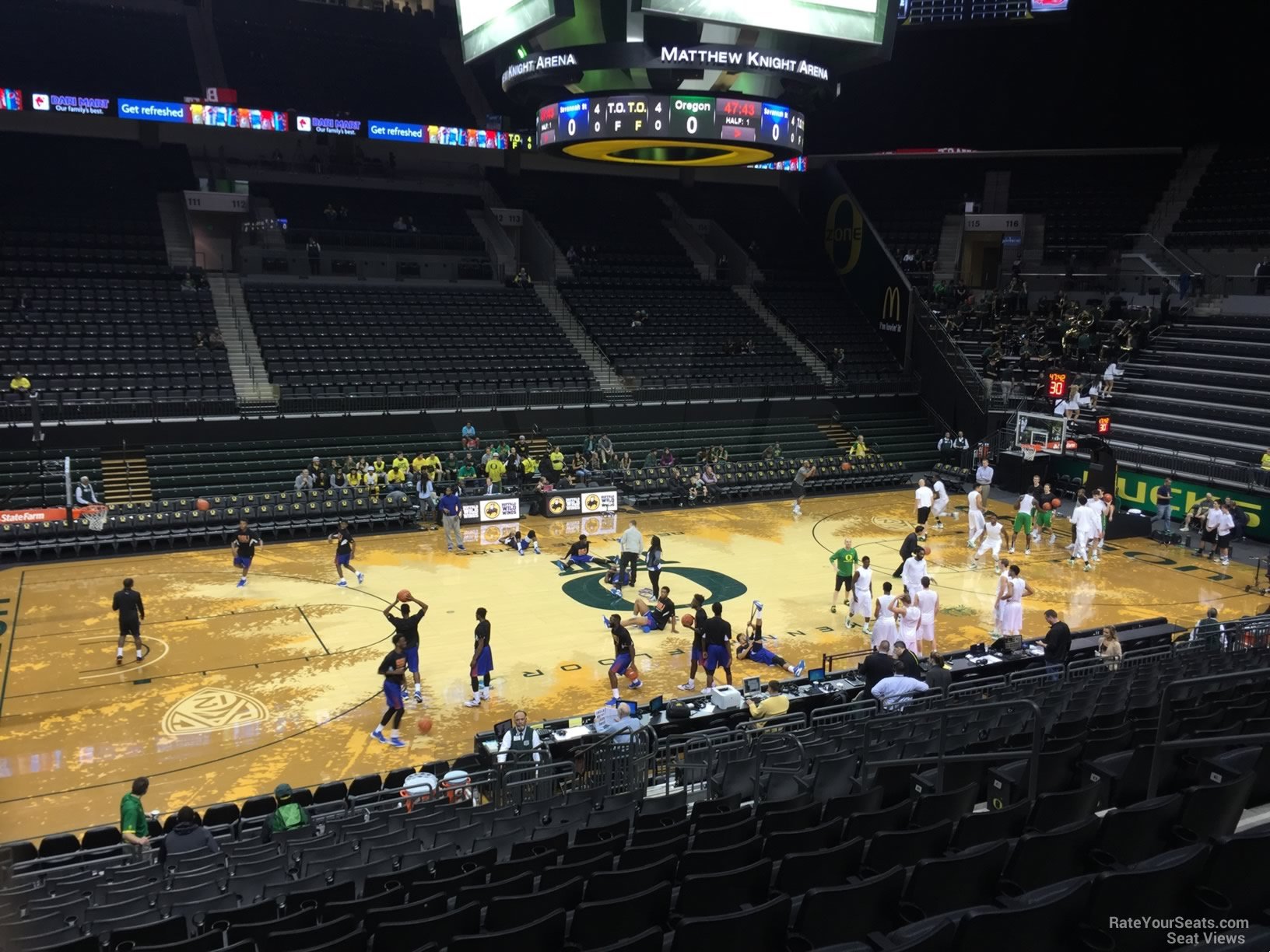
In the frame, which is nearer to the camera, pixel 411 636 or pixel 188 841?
pixel 188 841

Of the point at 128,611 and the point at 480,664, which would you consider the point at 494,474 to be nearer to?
the point at 128,611

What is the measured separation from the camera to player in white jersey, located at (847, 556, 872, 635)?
1773 centimetres

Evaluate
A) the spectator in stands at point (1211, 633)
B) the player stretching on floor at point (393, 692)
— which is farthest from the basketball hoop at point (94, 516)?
the spectator in stands at point (1211, 633)

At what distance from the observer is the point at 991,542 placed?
23203 millimetres

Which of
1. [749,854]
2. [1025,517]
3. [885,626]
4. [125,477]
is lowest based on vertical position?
[885,626]

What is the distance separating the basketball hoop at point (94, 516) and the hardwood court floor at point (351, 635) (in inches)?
34.2

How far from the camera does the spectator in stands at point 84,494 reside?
23438mm

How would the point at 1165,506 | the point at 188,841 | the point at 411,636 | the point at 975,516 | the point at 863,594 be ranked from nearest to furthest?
the point at 188,841 → the point at 411,636 → the point at 863,594 → the point at 975,516 → the point at 1165,506

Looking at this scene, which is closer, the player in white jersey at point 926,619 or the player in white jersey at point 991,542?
the player in white jersey at point 926,619

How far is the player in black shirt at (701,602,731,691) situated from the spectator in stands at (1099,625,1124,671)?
5.35 m

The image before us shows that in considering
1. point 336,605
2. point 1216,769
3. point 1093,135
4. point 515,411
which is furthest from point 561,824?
point 1093,135

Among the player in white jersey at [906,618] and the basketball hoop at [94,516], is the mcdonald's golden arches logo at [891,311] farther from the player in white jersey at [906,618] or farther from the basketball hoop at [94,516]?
the basketball hoop at [94,516]

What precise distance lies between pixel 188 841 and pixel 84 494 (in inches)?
687

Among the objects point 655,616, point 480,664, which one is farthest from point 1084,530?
point 480,664
